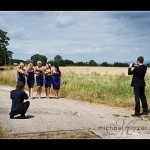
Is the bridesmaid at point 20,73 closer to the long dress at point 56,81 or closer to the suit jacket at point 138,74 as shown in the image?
the long dress at point 56,81

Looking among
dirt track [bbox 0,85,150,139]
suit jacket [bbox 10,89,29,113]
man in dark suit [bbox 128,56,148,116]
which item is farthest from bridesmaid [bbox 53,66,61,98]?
suit jacket [bbox 10,89,29,113]

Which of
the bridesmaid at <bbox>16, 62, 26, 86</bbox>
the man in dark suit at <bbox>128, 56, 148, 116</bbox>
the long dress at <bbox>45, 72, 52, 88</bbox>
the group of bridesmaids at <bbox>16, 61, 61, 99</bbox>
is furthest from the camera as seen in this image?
the long dress at <bbox>45, 72, 52, 88</bbox>

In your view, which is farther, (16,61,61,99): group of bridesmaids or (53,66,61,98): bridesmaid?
(53,66,61,98): bridesmaid

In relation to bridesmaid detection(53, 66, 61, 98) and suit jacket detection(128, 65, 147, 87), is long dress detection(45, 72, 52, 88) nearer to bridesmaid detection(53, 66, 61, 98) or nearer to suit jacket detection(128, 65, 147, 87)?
bridesmaid detection(53, 66, 61, 98)

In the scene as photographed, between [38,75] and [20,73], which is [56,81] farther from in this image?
[20,73]

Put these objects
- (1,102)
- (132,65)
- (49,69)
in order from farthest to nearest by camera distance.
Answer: (49,69)
(1,102)
(132,65)

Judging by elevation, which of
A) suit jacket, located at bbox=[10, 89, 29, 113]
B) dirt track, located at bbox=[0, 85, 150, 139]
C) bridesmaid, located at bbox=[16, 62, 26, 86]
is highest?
bridesmaid, located at bbox=[16, 62, 26, 86]

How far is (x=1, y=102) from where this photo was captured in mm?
15539

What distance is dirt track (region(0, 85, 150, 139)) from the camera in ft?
29.5

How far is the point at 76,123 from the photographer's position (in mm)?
10508

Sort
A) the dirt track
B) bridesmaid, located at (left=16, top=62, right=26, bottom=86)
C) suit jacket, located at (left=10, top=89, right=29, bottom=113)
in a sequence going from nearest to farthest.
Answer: the dirt track, suit jacket, located at (left=10, top=89, right=29, bottom=113), bridesmaid, located at (left=16, top=62, right=26, bottom=86)
